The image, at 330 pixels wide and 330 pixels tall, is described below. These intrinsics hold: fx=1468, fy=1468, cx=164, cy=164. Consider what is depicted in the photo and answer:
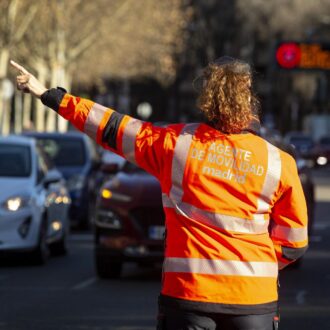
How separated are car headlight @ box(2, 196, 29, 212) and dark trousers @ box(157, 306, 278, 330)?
10.8m

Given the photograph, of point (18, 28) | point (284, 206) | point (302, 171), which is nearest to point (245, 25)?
point (18, 28)

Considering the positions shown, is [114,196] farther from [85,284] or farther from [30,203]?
[30,203]

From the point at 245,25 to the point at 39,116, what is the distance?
23294 millimetres

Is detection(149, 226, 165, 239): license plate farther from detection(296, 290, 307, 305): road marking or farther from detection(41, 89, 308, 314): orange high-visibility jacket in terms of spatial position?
detection(41, 89, 308, 314): orange high-visibility jacket

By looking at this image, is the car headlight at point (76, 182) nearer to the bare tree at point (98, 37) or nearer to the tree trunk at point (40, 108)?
the bare tree at point (98, 37)

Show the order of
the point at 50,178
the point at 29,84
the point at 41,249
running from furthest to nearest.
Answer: the point at 50,178
the point at 41,249
the point at 29,84

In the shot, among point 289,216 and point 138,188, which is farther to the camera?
point 138,188

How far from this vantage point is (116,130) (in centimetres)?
577

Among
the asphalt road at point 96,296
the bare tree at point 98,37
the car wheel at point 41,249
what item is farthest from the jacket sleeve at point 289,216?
the bare tree at point 98,37

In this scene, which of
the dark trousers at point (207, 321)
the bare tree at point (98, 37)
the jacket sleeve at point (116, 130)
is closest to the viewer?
the dark trousers at point (207, 321)

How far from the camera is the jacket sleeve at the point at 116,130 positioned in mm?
5668

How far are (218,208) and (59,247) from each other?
12.9 meters

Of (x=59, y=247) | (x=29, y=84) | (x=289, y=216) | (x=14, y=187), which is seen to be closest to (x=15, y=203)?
(x=14, y=187)

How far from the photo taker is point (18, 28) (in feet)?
213
